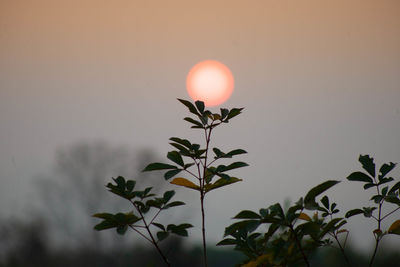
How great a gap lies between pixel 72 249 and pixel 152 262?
4487 millimetres

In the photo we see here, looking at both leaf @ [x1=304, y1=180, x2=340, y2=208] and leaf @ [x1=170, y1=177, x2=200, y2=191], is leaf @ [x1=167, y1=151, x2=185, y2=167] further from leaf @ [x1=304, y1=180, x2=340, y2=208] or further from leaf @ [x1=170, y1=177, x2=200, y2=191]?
leaf @ [x1=304, y1=180, x2=340, y2=208]

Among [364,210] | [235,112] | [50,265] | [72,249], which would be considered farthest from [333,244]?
[72,249]

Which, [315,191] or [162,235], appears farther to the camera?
[162,235]

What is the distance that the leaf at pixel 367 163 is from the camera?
958 millimetres

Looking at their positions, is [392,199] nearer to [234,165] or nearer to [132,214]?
[234,165]

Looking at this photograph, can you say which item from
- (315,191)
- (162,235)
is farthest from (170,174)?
(315,191)

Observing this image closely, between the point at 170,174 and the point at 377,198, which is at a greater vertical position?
the point at 170,174

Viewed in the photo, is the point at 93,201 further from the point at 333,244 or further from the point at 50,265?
the point at 333,244

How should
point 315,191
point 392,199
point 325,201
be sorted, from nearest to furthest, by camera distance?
point 315,191 → point 392,199 → point 325,201

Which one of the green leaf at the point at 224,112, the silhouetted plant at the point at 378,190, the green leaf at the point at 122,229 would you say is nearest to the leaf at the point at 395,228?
the silhouetted plant at the point at 378,190

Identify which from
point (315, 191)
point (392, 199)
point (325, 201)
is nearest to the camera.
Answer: point (315, 191)

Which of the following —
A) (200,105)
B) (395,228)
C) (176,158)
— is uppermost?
(200,105)

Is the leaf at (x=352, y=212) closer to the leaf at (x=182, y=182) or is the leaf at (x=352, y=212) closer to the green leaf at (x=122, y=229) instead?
the leaf at (x=182, y=182)

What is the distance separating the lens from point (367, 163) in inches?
38.0
